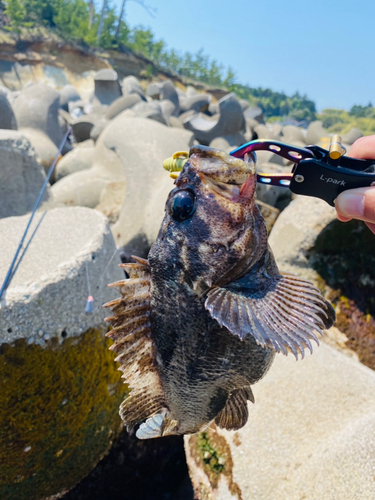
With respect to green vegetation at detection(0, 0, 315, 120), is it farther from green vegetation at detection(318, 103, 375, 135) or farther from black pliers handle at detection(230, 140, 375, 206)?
black pliers handle at detection(230, 140, 375, 206)

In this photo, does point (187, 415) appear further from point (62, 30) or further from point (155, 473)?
point (62, 30)

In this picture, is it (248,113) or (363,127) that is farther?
(248,113)

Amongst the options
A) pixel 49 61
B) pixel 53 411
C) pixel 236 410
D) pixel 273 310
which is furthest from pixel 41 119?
pixel 49 61

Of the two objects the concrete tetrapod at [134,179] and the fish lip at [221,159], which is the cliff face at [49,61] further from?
Result: the fish lip at [221,159]

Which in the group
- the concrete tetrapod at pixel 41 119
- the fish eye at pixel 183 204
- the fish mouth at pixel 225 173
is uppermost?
the fish mouth at pixel 225 173

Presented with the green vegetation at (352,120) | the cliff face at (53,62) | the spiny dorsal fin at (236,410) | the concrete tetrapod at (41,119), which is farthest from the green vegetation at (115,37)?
the spiny dorsal fin at (236,410)

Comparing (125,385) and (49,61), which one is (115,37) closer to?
(49,61)

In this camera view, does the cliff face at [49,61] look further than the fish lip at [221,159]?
Yes

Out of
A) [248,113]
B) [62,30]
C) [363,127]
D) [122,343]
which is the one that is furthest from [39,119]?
[62,30]
